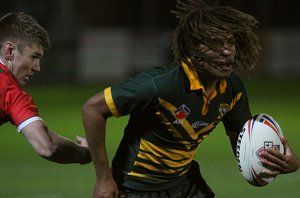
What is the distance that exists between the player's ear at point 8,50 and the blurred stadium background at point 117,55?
4.94m

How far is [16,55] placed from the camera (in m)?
5.63

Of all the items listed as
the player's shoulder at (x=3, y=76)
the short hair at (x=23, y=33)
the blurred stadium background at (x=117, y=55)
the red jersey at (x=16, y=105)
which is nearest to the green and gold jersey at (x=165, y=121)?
the red jersey at (x=16, y=105)

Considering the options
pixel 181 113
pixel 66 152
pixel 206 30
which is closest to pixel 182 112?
pixel 181 113

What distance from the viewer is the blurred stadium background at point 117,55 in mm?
13453

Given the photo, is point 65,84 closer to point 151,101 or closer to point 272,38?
point 272,38

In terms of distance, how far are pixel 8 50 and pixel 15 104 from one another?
1.75ft

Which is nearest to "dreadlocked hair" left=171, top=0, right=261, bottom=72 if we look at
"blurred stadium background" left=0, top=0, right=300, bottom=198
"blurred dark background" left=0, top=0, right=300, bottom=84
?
"blurred stadium background" left=0, top=0, right=300, bottom=198

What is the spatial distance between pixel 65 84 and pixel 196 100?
14780 mm

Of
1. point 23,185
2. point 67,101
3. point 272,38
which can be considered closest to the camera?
point 23,185

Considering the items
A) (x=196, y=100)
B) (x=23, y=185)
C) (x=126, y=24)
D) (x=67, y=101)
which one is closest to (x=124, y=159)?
(x=196, y=100)

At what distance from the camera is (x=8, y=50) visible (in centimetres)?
564

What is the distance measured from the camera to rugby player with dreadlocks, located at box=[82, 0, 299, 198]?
15.6ft

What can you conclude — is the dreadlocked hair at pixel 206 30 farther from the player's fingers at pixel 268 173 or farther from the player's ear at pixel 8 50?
the player's ear at pixel 8 50

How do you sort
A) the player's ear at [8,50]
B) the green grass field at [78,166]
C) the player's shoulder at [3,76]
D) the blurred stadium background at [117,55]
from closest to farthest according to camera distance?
1. the player's shoulder at [3,76]
2. the player's ear at [8,50]
3. the green grass field at [78,166]
4. the blurred stadium background at [117,55]
